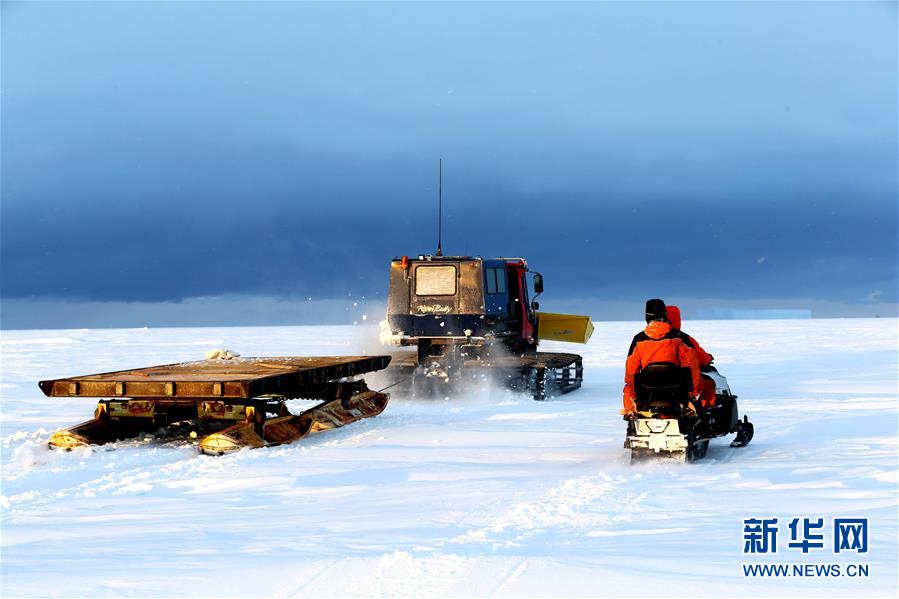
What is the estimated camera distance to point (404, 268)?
18094 millimetres

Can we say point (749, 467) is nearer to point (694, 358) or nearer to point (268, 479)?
point (694, 358)

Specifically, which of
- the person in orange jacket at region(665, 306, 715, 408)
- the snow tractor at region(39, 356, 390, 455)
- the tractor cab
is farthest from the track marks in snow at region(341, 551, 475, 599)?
the tractor cab

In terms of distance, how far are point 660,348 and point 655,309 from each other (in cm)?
38

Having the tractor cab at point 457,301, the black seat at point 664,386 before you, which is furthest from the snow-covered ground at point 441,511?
the tractor cab at point 457,301

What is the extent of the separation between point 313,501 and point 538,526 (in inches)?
86.3

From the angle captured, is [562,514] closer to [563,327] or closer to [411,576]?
[411,576]

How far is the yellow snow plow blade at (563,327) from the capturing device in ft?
65.4

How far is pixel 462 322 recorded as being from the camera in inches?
696

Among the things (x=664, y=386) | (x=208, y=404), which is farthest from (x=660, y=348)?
(x=208, y=404)

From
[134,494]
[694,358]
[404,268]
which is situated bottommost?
[134,494]

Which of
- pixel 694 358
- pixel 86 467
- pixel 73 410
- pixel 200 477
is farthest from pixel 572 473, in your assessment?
pixel 73 410

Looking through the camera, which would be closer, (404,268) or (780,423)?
(780,423)

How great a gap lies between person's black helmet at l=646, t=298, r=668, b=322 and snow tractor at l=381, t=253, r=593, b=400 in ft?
26.6

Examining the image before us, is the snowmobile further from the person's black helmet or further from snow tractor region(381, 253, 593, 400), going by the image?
snow tractor region(381, 253, 593, 400)
